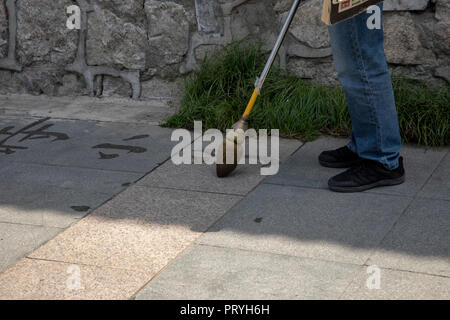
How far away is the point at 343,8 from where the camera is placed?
2.95 metres

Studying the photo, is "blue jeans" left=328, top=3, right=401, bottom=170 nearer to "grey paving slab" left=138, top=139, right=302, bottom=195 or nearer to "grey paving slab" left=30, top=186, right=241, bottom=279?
"grey paving slab" left=138, top=139, right=302, bottom=195

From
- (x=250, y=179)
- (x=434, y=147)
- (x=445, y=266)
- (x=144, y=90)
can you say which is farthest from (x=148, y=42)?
(x=445, y=266)

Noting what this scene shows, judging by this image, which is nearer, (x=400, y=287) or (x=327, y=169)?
(x=400, y=287)

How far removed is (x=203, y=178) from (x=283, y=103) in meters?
0.92

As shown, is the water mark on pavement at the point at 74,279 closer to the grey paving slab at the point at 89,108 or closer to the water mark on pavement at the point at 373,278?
the water mark on pavement at the point at 373,278

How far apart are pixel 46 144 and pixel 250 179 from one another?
1.28 m

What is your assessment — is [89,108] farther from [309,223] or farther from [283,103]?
[309,223]

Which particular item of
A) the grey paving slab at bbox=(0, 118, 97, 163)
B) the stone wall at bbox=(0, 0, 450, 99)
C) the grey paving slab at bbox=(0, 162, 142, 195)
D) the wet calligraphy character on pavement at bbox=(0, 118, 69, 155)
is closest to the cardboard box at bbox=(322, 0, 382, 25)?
the grey paving slab at bbox=(0, 162, 142, 195)

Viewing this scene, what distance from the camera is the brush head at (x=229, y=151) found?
11.2 ft

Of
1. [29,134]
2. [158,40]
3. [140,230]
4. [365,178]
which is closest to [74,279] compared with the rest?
[140,230]

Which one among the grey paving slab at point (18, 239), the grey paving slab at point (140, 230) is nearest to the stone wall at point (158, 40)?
the grey paving slab at point (140, 230)

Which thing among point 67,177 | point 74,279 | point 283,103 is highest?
point 283,103

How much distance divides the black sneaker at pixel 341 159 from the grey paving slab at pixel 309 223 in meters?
0.33
